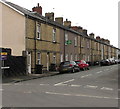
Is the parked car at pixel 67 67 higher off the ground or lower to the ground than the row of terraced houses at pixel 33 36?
lower

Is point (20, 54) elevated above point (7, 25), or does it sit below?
below

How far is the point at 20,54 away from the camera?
27547mm

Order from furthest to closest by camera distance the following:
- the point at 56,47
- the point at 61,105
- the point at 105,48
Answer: the point at 105,48 < the point at 56,47 < the point at 61,105

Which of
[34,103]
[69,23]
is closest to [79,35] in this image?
[69,23]

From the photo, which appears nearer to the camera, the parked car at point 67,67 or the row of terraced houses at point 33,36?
the row of terraced houses at point 33,36

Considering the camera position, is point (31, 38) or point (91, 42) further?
point (91, 42)

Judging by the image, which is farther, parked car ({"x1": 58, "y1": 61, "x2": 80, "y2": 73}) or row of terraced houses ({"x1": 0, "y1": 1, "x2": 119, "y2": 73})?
parked car ({"x1": 58, "y1": 61, "x2": 80, "y2": 73})

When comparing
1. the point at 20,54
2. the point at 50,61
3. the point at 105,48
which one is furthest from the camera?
the point at 105,48

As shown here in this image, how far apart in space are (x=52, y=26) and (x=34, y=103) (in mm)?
26095

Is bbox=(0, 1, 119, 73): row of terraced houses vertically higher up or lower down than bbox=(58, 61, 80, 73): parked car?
higher up

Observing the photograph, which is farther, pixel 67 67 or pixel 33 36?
pixel 67 67

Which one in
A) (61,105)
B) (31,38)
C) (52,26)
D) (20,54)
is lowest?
(61,105)

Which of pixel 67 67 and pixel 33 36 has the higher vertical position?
pixel 33 36

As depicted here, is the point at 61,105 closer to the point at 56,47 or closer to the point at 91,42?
the point at 56,47
